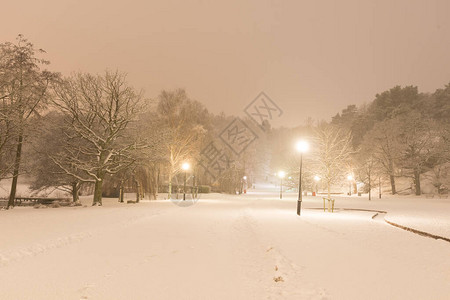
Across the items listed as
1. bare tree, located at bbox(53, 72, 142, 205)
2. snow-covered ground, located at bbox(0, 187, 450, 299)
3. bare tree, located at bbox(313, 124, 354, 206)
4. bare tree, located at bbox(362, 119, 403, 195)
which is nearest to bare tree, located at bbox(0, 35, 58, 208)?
bare tree, located at bbox(53, 72, 142, 205)

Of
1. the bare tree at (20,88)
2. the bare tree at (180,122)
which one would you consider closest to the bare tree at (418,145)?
the bare tree at (180,122)

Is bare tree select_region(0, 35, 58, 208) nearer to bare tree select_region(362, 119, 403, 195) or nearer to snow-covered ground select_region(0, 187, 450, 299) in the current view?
snow-covered ground select_region(0, 187, 450, 299)

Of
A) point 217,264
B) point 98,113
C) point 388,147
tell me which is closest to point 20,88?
point 98,113

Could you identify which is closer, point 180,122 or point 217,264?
point 217,264

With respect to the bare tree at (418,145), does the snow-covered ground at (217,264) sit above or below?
below

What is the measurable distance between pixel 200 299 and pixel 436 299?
3.92 m

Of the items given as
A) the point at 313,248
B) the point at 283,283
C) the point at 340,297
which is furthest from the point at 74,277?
the point at 313,248

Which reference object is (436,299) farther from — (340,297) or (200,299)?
(200,299)

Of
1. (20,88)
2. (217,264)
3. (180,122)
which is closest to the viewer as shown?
(217,264)

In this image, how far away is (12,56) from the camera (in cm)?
2319

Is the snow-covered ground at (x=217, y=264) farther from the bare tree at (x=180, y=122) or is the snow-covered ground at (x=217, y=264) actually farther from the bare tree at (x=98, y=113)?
the bare tree at (x=180, y=122)

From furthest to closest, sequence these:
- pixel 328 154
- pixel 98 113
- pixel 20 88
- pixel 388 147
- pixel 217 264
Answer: pixel 388 147
pixel 328 154
pixel 98 113
pixel 20 88
pixel 217 264

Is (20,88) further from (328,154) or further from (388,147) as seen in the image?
(388,147)

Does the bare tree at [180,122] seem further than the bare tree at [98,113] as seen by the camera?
Yes
